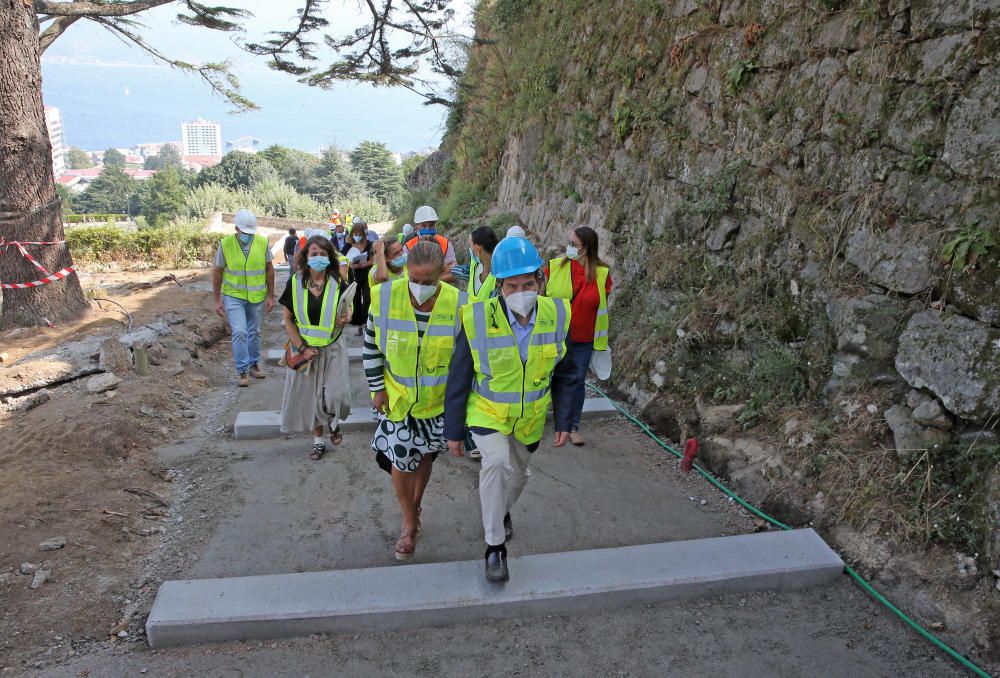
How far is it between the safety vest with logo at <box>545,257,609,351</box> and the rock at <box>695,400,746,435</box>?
3.61 feet

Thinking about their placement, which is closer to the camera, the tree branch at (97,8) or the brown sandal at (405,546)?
the brown sandal at (405,546)

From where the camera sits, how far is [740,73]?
6543 millimetres

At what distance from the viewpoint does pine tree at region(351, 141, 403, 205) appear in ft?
233

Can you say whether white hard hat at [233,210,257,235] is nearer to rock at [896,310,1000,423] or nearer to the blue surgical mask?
the blue surgical mask

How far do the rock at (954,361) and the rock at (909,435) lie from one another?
177 millimetres

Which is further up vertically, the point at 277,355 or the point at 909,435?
the point at 909,435

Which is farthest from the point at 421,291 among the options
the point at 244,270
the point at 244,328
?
the point at 244,328

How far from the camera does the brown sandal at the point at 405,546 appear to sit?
394 centimetres

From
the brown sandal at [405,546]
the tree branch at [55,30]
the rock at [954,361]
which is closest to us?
the rock at [954,361]

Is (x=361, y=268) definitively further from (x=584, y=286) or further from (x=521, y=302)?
(x=521, y=302)

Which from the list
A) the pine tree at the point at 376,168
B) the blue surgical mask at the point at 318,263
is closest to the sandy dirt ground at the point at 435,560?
the blue surgical mask at the point at 318,263

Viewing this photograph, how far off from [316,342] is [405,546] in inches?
75.9

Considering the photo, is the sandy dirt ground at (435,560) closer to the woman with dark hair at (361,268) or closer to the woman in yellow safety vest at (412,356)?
the woman in yellow safety vest at (412,356)

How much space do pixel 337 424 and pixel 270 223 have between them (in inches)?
1384
